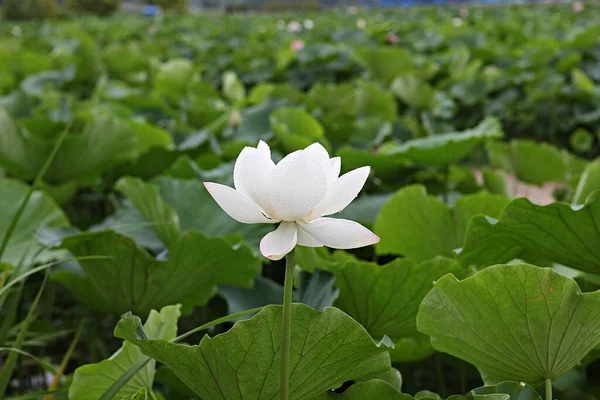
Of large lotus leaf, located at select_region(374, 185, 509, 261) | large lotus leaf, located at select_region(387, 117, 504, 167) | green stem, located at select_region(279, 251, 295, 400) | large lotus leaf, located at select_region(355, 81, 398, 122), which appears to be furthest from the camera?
large lotus leaf, located at select_region(355, 81, 398, 122)

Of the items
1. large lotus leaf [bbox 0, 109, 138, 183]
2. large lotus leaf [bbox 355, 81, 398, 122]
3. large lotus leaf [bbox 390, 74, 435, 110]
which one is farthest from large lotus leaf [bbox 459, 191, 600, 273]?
large lotus leaf [bbox 390, 74, 435, 110]

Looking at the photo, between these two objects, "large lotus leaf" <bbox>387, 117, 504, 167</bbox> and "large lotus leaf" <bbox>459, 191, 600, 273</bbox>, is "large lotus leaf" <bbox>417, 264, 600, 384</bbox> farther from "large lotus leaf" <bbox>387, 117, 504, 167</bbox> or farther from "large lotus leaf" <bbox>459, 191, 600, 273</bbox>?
"large lotus leaf" <bbox>387, 117, 504, 167</bbox>

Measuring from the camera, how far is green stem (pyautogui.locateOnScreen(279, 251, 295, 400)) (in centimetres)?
55

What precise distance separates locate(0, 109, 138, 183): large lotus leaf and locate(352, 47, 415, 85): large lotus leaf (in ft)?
4.45

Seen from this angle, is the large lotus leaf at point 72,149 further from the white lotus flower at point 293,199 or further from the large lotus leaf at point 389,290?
the white lotus flower at point 293,199

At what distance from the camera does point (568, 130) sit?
3.12 m

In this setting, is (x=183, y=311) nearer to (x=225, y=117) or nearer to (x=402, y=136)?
(x=225, y=117)

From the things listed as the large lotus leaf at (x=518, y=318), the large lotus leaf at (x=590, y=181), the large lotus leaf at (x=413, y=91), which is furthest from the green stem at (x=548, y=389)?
the large lotus leaf at (x=413, y=91)

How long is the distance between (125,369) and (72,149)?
744 mm

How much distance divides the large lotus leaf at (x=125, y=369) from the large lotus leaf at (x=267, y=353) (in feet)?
0.35

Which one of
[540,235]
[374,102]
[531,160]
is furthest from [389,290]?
[374,102]

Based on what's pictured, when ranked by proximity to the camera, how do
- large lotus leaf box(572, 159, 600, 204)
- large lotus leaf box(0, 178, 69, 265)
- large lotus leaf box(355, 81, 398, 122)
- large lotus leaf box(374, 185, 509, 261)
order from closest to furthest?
large lotus leaf box(572, 159, 600, 204) → large lotus leaf box(374, 185, 509, 261) → large lotus leaf box(0, 178, 69, 265) → large lotus leaf box(355, 81, 398, 122)

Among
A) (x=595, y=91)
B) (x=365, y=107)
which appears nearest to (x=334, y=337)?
(x=365, y=107)

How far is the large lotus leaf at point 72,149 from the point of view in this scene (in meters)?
1.39
